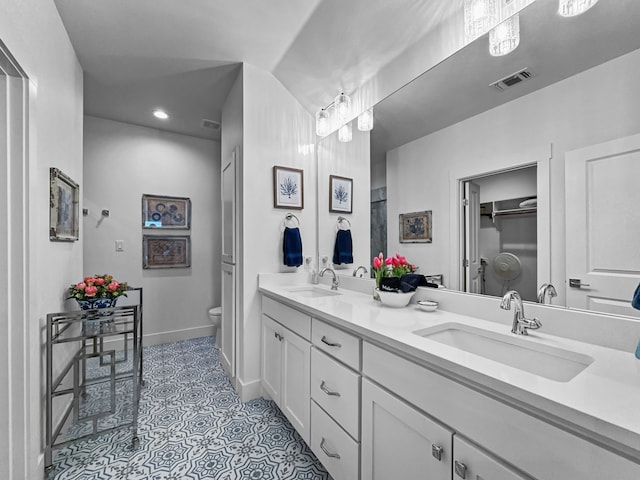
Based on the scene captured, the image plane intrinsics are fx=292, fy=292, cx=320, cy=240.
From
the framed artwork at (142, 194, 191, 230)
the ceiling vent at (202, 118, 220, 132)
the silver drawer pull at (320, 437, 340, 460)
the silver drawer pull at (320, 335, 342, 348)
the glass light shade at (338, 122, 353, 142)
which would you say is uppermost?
the ceiling vent at (202, 118, 220, 132)

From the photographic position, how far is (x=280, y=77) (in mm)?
2262

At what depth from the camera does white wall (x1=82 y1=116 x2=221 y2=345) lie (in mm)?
3023

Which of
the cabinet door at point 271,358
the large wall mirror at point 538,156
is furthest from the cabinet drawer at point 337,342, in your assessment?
the large wall mirror at point 538,156

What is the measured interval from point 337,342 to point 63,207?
5.90 feet

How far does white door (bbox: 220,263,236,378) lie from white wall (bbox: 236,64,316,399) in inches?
6.4

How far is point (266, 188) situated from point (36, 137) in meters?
1.26

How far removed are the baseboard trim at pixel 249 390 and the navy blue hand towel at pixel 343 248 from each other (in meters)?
1.07

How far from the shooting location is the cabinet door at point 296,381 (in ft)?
4.95

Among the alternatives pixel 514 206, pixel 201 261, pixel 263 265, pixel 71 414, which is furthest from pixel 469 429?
pixel 201 261

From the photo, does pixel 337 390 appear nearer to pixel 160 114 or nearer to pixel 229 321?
pixel 229 321

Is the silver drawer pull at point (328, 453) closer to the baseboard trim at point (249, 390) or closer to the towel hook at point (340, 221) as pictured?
the baseboard trim at point (249, 390)

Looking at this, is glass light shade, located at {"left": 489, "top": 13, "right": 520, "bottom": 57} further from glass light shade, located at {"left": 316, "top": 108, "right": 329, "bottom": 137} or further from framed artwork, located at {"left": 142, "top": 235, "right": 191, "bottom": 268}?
framed artwork, located at {"left": 142, "top": 235, "right": 191, "bottom": 268}

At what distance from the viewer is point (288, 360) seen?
1.73m

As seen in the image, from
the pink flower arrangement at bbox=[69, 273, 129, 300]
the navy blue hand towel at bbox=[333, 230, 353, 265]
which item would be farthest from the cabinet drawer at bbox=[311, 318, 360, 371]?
the pink flower arrangement at bbox=[69, 273, 129, 300]
